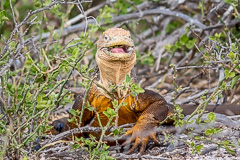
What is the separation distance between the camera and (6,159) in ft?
11.4

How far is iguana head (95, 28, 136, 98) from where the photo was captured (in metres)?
3.71

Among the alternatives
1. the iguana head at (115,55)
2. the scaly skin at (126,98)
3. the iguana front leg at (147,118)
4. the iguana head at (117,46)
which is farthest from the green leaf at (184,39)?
the iguana head at (117,46)

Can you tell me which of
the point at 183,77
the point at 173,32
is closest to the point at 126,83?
the point at 183,77

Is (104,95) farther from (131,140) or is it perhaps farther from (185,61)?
(185,61)

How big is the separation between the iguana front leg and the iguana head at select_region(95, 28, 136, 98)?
212 millimetres

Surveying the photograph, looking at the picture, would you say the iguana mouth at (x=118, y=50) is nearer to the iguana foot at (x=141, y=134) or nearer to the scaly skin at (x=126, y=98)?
the scaly skin at (x=126, y=98)

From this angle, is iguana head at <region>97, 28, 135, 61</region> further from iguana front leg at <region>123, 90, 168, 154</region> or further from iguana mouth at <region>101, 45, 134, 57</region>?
iguana front leg at <region>123, 90, 168, 154</region>

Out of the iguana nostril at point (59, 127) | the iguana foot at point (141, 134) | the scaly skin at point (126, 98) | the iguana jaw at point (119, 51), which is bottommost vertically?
the iguana nostril at point (59, 127)

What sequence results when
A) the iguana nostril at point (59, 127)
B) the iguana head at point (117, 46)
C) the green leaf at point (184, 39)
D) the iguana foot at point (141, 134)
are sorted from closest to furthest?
the iguana head at point (117, 46) → the iguana foot at point (141, 134) → the iguana nostril at point (59, 127) → the green leaf at point (184, 39)

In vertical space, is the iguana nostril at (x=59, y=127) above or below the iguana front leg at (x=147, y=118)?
below

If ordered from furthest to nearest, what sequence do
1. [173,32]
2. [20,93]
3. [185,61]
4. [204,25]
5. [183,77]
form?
[173,32]
[183,77]
[185,61]
[204,25]
[20,93]

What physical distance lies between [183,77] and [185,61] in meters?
0.44

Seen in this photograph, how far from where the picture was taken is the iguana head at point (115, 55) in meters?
3.71

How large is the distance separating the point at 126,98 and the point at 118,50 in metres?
0.43
